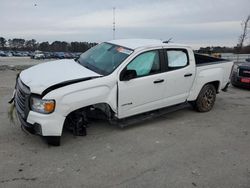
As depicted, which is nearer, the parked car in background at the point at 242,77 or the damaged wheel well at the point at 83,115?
the damaged wheel well at the point at 83,115

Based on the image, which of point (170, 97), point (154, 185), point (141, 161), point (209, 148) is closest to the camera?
point (154, 185)

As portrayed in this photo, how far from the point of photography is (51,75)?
15.2 feet

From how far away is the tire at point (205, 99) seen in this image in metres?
6.76

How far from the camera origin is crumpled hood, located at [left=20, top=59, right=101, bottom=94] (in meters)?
4.31

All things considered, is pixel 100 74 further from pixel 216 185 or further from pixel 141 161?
pixel 216 185

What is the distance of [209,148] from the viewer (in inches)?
185

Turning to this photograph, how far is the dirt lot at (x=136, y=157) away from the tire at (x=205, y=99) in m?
0.74

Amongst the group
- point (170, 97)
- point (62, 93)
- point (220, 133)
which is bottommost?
point (220, 133)

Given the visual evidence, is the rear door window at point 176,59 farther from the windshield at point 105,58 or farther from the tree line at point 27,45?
Result: the tree line at point 27,45

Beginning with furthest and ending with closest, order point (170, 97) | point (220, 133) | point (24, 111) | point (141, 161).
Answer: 1. point (170, 97)
2. point (220, 133)
3. point (24, 111)
4. point (141, 161)

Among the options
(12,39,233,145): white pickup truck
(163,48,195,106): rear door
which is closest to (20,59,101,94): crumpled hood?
(12,39,233,145): white pickup truck

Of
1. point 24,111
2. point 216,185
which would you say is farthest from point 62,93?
point 216,185

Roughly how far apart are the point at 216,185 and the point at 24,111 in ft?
9.90

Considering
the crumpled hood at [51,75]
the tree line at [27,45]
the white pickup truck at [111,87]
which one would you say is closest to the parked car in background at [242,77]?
the white pickup truck at [111,87]
